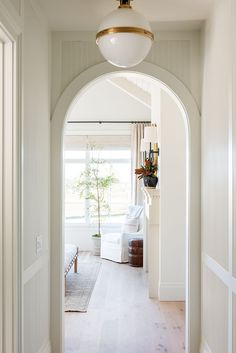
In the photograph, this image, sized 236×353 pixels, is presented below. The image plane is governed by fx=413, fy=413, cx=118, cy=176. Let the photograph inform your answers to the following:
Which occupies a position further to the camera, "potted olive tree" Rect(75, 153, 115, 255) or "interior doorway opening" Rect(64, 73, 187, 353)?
"potted olive tree" Rect(75, 153, 115, 255)

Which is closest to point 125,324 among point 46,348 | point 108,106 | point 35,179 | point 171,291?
point 171,291

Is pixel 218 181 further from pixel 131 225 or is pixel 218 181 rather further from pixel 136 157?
pixel 136 157

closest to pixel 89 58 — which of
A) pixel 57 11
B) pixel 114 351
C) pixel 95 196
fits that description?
pixel 57 11

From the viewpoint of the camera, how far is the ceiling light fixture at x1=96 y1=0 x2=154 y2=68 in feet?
7.32

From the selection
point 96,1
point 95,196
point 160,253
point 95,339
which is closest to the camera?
point 96,1

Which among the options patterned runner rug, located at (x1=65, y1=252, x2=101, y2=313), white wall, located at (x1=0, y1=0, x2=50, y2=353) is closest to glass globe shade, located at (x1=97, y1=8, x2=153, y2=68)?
white wall, located at (x1=0, y1=0, x2=50, y2=353)

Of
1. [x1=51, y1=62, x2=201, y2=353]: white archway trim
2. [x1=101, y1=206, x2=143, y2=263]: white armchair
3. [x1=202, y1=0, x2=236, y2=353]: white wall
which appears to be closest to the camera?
[x1=202, y1=0, x2=236, y2=353]: white wall

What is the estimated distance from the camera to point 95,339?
12.8ft

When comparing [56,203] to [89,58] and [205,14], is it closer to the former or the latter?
[89,58]

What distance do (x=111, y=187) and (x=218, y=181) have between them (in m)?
6.05

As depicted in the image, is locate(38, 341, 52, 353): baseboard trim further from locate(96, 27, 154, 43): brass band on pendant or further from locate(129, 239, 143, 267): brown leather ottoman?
locate(129, 239, 143, 267): brown leather ottoman

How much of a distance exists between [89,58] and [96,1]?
0.64 m

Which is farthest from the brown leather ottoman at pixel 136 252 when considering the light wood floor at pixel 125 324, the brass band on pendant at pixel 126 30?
the brass band on pendant at pixel 126 30

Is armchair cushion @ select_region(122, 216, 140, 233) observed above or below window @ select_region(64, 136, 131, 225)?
below
